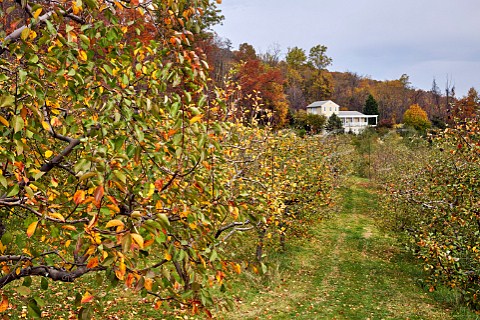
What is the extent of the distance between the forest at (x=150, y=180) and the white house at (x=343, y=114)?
59.2 m

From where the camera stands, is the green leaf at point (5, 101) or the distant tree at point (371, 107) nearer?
the green leaf at point (5, 101)

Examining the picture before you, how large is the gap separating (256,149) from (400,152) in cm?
2416

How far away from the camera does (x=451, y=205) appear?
405 inches

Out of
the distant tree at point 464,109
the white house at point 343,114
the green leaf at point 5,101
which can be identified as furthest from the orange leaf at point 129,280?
the white house at point 343,114

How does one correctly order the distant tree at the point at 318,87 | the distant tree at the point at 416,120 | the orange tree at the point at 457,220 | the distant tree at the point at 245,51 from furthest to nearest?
the distant tree at the point at 318,87, the distant tree at the point at 245,51, the distant tree at the point at 416,120, the orange tree at the point at 457,220

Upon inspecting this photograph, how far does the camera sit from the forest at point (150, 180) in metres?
3.14

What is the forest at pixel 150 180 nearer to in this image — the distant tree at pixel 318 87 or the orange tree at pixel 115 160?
the orange tree at pixel 115 160

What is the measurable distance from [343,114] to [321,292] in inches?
3175

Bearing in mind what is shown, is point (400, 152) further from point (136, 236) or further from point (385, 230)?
point (136, 236)

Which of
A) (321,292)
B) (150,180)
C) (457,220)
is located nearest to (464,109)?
(457,220)

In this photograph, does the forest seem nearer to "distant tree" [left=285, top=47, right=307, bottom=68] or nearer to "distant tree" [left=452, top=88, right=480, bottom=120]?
"distant tree" [left=452, top=88, right=480, bottom=120]

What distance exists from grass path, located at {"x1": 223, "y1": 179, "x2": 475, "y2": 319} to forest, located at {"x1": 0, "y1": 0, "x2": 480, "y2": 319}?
410 mm

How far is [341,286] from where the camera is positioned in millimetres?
15039

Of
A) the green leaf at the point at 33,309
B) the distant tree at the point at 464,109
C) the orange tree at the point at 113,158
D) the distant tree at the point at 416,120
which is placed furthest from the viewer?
the distant tree at the point at 416,120
